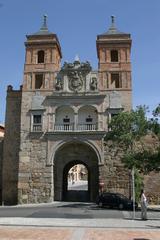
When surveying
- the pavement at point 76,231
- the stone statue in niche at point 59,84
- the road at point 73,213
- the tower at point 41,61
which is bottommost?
the road at point 73,213

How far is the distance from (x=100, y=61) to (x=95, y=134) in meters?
7.59

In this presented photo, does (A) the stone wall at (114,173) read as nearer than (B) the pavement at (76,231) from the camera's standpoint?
No

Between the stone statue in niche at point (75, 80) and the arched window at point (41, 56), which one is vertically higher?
the arched window at point (41, 56)

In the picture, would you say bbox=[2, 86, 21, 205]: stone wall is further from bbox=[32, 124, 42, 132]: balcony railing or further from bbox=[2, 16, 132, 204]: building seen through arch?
bbox=[32, 124, 42, 132]: balcony railing

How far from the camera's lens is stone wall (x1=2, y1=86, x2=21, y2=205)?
110ft

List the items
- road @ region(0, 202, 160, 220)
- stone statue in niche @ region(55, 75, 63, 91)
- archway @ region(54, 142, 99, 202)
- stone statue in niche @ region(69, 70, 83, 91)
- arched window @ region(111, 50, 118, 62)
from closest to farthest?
road @ region(0, 202, 160, 220) → archway @ region(54, 142, 99, 202) → stone statue in niche @ region(69, 70, 83, 91) → stone statue in niche @ region(55, 75, 63, 91) → arched window @ region(111, 50, 118, 62)

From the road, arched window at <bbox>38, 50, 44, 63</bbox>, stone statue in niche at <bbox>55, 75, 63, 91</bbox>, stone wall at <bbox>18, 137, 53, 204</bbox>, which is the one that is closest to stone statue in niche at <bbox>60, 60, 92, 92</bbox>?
stone statue in niche at <bbox>55, 75, 63, 91</bbox>

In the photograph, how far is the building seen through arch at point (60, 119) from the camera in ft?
104

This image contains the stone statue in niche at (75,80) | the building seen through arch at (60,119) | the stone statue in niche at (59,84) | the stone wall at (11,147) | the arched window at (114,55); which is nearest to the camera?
the building seen through arch at (60,119)

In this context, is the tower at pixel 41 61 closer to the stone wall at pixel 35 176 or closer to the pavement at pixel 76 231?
the stone wall at pixel 35 176

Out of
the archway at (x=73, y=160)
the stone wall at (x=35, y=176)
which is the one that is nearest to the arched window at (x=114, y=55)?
the archway at (x=73, y=160)

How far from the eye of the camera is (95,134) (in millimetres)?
31734

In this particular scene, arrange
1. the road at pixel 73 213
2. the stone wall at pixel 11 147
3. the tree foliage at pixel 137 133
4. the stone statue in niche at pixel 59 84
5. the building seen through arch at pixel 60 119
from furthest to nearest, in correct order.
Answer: the stone wall at pixel 11 147
the stone statue in niche at pixel 59 84
the building seen through arch at pixel 60 119
the tree foliage at pixel 137 133
the road at pixel 73 213

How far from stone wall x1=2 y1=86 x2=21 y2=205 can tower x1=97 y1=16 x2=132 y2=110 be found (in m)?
8.91
